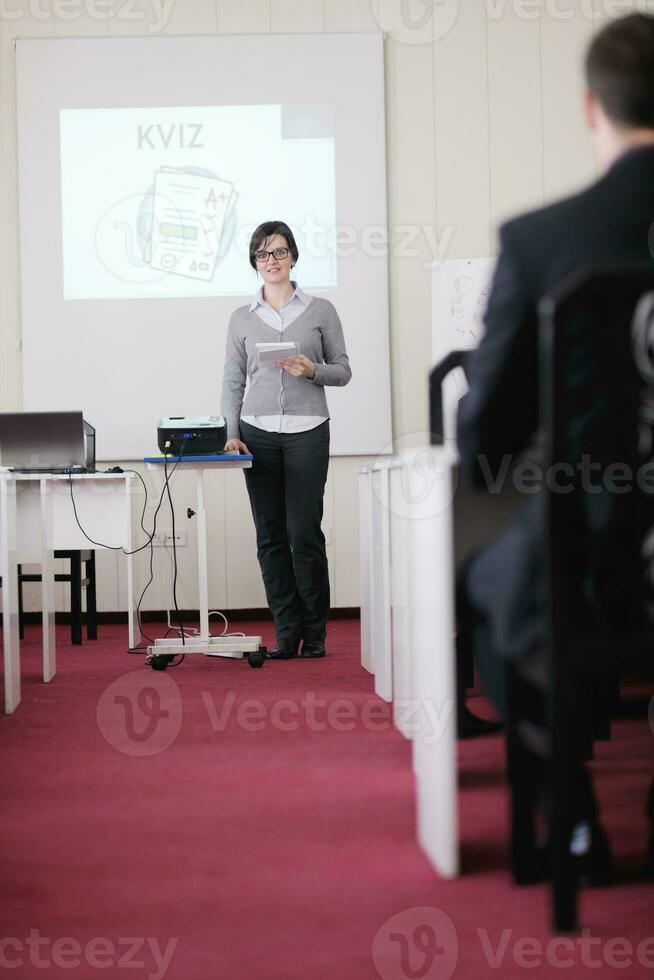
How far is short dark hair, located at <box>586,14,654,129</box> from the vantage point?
1316 mm

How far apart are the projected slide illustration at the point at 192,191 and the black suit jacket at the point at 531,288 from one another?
4.02 m

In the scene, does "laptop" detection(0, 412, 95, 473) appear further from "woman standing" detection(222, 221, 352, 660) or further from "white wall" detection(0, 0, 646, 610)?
"white wall" detection(0, 0, 646, 610)

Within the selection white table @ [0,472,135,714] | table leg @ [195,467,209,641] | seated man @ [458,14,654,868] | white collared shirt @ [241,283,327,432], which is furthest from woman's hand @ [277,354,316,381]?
seated man @ [458,14,654,868]

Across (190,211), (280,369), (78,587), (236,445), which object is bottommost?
(78,587)

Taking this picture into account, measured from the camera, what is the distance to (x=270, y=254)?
3.80 m

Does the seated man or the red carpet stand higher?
the seated man

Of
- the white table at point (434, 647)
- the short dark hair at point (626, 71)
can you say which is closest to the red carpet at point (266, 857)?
the white table at point (434, 647)

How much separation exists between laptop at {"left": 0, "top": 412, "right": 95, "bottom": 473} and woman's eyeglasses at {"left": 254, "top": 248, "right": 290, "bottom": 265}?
1.02 metres

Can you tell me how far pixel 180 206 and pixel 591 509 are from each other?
440 centimetres

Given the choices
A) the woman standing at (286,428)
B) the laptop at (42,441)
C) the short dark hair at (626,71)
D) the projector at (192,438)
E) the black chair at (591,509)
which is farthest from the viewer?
the laptop at (42,441)

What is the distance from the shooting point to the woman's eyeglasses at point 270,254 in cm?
380

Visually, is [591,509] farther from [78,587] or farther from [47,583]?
[78,587]

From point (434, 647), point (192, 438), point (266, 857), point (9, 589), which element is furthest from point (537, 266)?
point (192, 438)

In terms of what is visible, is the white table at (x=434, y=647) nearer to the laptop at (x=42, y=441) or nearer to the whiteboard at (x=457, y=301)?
the laptop at (x=42, y=441)
